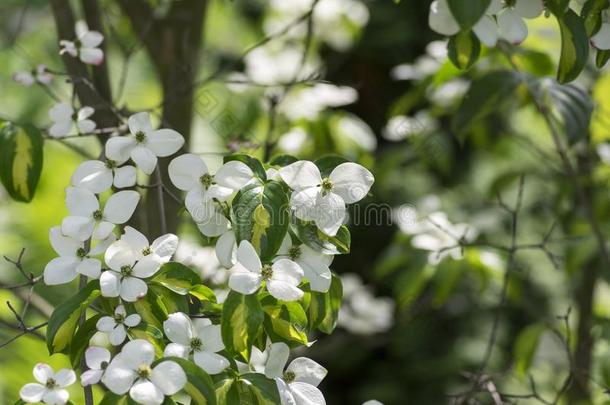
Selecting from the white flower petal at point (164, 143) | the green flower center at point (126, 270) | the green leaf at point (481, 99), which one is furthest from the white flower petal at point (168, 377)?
the green leaf at point (481, 99)

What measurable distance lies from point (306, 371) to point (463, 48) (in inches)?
13.1

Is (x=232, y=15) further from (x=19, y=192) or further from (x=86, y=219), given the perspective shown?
(x=86, y=219)

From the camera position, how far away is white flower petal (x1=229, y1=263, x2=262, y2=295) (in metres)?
0.62

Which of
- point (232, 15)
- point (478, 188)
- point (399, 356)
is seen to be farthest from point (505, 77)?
point (232, 15)

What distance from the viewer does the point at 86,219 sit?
68cm

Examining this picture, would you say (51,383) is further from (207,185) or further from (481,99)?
(481,99)

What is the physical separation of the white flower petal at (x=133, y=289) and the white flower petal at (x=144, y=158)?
10 centimetres

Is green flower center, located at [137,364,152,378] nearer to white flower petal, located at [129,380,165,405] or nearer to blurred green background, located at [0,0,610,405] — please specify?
white flower petal, located at [129,380,165,405]

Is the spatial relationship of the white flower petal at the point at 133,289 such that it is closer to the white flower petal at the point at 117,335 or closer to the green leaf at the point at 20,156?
the white flower petal at the point at 117,335

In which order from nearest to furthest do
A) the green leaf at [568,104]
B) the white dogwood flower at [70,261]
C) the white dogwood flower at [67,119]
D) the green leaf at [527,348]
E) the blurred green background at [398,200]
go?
1. the white dogwood flower at [70,261]
2. the white dogwood flower at [67,119]
3. the green leaf at [568,104]
4. the green leaf at [527,348]
5. the blurred green background at [398,200]

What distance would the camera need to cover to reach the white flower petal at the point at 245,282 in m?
0.62

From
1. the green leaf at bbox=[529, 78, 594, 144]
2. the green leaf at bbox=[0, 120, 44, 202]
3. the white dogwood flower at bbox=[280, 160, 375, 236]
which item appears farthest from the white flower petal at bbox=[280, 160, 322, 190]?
the green leaf at bbox=[529, 78, 594, 144]

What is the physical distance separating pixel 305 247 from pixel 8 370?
127 centimetres

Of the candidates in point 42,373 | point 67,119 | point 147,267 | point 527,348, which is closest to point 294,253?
point 147,267
